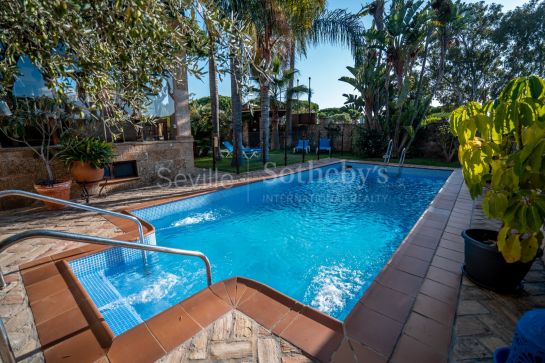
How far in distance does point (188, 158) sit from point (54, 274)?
6006 mm

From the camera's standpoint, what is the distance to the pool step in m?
2.79

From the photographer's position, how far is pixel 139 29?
5.95 feet

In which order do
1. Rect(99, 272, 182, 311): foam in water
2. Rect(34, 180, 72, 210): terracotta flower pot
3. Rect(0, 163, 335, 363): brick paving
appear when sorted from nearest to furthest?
Rect(0, 163, 335, 363): brick paving, Rect(99, 272, 182, 311): foam in water, Rect(34, 180, 72, 210): terracotta flower pot

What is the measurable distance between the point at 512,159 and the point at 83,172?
284 inches

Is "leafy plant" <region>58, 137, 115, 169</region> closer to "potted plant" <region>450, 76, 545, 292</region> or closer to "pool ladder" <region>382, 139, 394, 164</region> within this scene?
"potted plant" <region>450, 76, 545, 292</region>

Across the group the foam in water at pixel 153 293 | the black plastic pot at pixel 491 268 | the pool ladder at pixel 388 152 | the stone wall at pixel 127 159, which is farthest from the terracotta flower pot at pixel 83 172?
the pool ladder at pixel 388 152

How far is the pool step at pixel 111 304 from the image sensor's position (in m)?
2.79

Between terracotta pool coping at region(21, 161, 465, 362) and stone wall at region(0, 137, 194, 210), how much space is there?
374cm

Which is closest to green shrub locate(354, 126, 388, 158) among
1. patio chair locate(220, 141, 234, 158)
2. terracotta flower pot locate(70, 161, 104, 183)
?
patio chair locate(220, 141, 234, 158)

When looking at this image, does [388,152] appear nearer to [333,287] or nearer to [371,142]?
[371,142]

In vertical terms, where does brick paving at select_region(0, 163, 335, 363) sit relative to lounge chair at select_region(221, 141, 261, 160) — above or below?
below

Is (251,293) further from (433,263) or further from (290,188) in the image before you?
(290,188)

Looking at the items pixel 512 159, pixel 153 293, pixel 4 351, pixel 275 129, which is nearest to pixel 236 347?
pixel 4 351

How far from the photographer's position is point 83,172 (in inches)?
223
